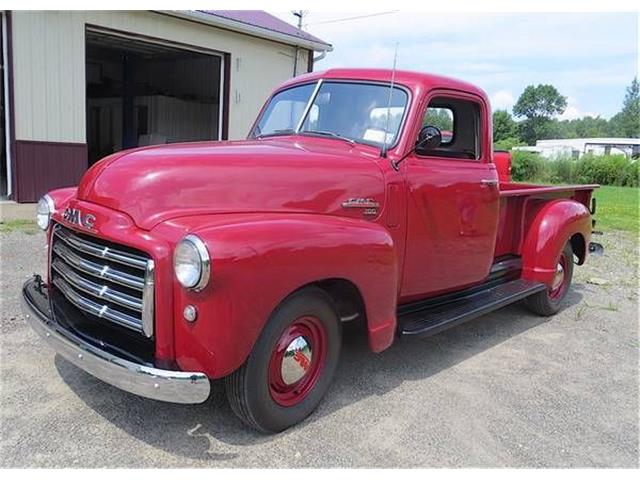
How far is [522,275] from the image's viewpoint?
520cm

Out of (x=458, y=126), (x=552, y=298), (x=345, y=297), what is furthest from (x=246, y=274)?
(x=552, y=298)

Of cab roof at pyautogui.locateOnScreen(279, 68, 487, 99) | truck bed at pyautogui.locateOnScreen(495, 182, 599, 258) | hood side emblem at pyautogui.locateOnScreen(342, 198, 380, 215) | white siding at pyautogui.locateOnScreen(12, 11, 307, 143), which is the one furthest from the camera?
white siding at pyautogui.locateOnScreen(12, 11, 307, 143)

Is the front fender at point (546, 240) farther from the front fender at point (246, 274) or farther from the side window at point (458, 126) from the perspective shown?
the front fender at point (246, 274)

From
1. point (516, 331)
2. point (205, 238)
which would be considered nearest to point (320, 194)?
point (205, 238)

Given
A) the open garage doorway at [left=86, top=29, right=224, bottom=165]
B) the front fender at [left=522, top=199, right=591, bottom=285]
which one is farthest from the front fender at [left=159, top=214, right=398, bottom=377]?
the open garage doorway at [left=86, top=29, right=224, bottom=165]

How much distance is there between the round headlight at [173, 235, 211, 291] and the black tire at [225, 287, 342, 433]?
0.50m

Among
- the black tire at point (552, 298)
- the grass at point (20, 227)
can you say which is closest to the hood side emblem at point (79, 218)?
the black tire at point (552, 298)

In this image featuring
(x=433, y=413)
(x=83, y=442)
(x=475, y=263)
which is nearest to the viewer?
(x=83, y=442)

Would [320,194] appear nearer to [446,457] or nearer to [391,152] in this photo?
[391,152]

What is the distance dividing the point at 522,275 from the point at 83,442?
154 inches

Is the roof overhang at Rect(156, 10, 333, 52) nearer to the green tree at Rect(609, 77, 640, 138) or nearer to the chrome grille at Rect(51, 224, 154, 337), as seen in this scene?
the chrome grille at Rect(51, 224, 154, 337)

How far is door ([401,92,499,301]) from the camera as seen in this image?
12.6 ft

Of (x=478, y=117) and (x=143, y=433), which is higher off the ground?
(x=478, y=117)

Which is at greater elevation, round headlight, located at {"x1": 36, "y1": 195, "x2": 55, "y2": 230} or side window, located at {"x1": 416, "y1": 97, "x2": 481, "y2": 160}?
side window, located at {"x1": 416, "y1": 97, "x2": 481, "y2": 160}
